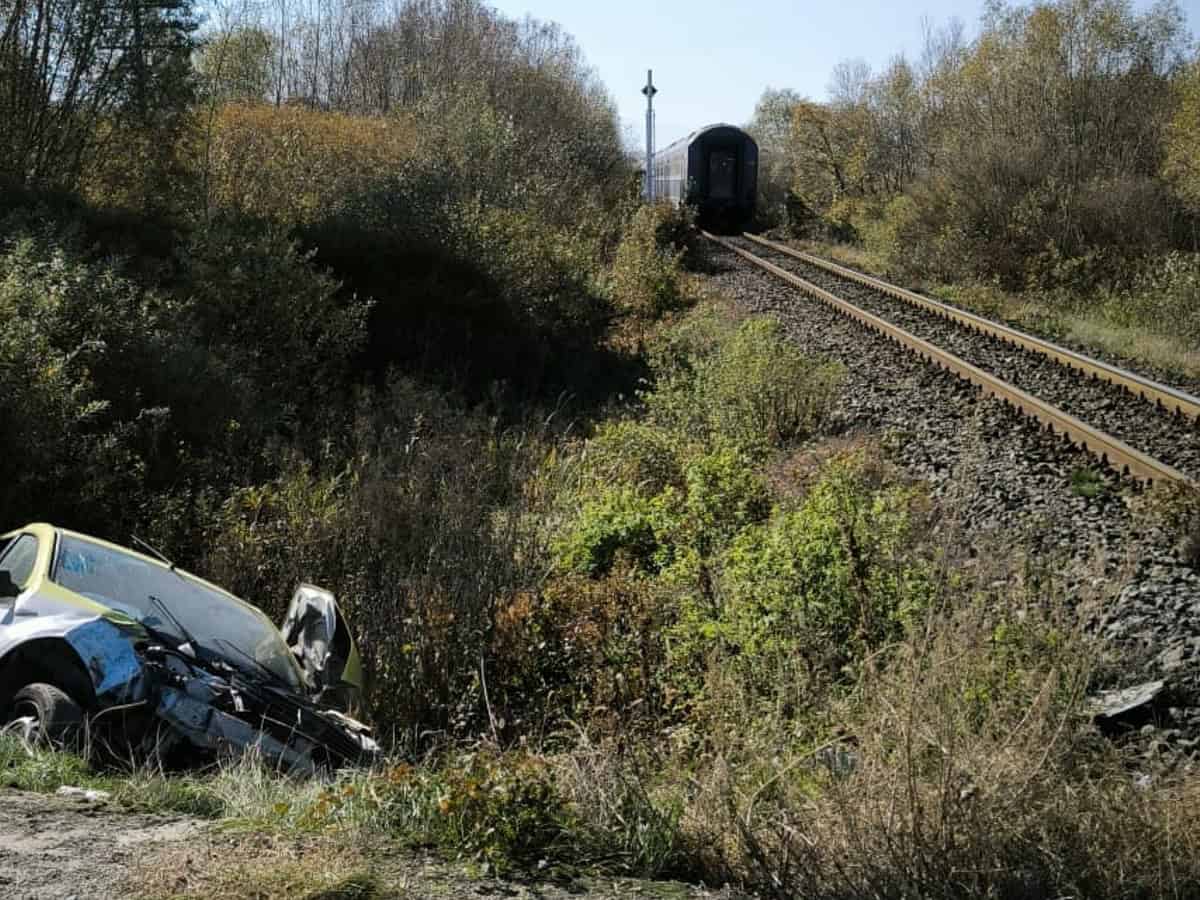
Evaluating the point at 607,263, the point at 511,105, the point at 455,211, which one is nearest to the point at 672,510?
the point at 455,211

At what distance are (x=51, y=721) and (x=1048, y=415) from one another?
9108 mm

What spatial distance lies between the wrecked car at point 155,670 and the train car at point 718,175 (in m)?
33.6

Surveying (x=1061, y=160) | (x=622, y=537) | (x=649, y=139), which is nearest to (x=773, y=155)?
(x=649, y=139)

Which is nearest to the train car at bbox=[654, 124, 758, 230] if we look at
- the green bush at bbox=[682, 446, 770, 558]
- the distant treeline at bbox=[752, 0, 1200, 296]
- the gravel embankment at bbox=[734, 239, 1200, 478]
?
the distant treeline at bbox=[752, 0, 1200, 296]

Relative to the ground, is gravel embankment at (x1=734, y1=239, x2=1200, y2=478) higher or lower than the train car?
lower

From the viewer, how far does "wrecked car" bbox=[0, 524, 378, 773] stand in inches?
237

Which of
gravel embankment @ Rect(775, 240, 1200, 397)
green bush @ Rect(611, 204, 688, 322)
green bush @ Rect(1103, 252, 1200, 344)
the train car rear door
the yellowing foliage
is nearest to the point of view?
gravel embankment @ Rect(775, 240, 1200, 397)

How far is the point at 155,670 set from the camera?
6.05 metres

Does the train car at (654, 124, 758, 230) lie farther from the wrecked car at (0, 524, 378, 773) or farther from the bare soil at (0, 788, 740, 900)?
the bare soil at (0, 788, 740, 900)

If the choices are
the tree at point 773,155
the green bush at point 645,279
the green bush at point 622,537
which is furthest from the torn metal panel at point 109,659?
the tree at point 773,155

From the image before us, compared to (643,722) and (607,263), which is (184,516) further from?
(607,263)

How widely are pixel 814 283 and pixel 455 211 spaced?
765 cm

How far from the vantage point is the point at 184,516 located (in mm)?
10836

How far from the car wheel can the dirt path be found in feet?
2.90
